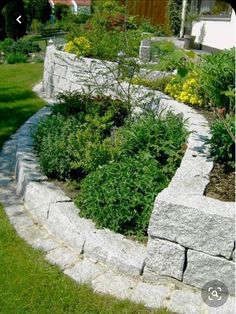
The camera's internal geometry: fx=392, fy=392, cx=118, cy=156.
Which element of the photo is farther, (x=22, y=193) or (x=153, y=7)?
(x=153, y=7)

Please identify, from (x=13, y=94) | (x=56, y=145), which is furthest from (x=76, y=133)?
(x=13, y=94)

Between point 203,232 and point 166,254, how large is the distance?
14.5 inches

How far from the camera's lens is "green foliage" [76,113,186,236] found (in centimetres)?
350

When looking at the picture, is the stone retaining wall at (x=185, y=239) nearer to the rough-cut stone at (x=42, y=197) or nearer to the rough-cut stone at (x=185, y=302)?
the rough-cut stone at (x=185, y=302)

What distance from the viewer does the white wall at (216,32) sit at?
469 inches

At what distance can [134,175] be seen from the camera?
3744 mm

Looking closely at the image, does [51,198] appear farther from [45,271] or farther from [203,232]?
[203,232]

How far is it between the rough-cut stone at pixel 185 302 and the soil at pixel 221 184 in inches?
30.6

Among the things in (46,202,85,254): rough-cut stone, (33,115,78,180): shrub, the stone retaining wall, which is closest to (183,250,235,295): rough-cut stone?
the stone retaining wall

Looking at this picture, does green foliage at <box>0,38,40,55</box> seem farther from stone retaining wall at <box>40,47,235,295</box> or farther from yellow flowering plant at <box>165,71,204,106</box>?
stone retaining wall at <box>40,47,235,295</box>

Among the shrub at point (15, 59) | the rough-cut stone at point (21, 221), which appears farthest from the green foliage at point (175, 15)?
the rough-cut stone at point (21, 221)

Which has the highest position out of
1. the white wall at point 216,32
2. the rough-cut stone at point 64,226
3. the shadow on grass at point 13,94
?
the white wall at point 216,32

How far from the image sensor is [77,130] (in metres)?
4.88

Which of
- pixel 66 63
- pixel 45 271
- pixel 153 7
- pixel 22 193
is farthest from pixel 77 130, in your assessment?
pixel 153 7
